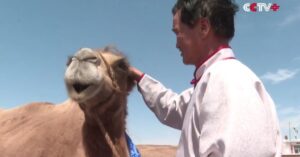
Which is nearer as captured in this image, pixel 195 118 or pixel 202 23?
pixel 195 118

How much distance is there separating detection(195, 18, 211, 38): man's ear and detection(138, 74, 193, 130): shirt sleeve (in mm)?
865

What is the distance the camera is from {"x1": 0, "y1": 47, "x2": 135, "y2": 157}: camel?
116 inches

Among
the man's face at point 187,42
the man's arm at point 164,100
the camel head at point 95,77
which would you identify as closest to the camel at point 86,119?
the camel head at point 95,77

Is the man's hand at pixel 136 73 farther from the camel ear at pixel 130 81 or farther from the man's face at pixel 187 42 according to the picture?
the man's face at pixel 187 42

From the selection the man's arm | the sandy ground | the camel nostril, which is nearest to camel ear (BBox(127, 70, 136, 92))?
the man's arm

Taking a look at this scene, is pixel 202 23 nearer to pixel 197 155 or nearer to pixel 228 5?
pixel 228 5

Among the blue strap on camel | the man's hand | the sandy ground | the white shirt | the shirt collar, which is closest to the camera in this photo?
the white shirt

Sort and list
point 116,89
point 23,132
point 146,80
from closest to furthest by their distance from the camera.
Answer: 1. point 146,80
2. point 116,89
3. point 23,132

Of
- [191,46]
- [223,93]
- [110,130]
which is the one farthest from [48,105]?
[223,93]

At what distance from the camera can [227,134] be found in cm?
146

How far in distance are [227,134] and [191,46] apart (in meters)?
0.62

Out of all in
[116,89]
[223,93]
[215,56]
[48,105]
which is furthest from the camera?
[48,105]

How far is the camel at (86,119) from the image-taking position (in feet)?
9.66

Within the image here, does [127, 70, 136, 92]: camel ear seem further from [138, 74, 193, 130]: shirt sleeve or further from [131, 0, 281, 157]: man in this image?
[131, 0, 281, 157]: man
